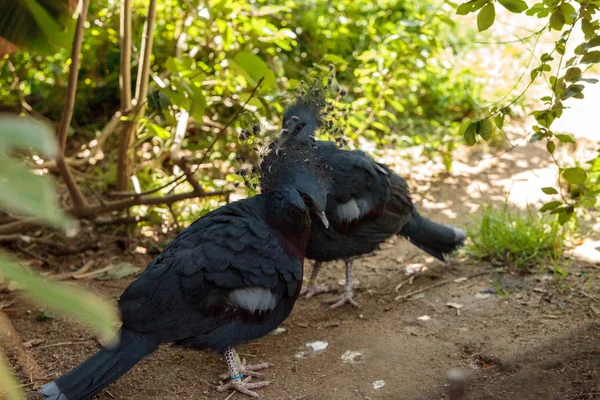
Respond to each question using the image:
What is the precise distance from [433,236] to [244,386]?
1.99m

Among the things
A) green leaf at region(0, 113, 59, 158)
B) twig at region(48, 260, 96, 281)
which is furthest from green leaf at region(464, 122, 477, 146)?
twig at region(48, 260, 96, 281)

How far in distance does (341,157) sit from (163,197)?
4.65 ft

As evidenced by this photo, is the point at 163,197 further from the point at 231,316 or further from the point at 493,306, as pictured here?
the point at 493,306

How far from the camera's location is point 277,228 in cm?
347

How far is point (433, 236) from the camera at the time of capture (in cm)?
464

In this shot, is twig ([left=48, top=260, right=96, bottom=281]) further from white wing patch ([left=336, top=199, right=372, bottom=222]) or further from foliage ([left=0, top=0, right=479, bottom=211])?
white wing patch ([left=336, top=199, right=372, bottom=222])

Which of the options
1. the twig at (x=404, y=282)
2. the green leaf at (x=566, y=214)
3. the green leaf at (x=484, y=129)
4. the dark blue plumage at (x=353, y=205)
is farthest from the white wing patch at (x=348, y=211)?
the green leaf at (x=566, y=214)

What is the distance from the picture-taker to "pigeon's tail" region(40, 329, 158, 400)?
2803 millimetres

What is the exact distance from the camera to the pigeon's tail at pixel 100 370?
280 centimetres

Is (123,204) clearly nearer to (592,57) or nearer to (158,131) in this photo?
(158,131)

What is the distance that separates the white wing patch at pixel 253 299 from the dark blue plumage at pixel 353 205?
0.87 meters

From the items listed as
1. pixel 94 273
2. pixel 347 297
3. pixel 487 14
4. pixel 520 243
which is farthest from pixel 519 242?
pixel 94 273

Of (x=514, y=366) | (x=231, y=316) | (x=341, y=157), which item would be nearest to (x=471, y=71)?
(x=341, y=157)

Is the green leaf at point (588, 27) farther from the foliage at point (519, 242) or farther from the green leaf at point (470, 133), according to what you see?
the foliage at point (519, 242)
